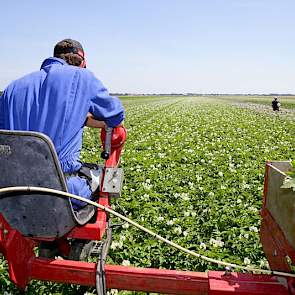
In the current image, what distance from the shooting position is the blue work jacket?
112 inches

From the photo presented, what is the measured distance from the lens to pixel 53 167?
262 cm

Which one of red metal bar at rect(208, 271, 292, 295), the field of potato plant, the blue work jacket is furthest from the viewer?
the field of potato plant

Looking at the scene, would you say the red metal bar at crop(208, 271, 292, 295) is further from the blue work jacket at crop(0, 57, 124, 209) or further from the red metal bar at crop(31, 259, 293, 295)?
the blue work jacket at crop(0, 57, 124, 209)

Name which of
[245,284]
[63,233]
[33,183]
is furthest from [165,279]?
[33,183]

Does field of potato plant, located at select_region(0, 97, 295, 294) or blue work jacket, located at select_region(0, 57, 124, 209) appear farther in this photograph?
field of potato plant, located at select_region(0, 97, 295, 294)

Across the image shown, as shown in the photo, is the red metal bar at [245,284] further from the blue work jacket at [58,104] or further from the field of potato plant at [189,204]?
the field of potato plant at [189,204]

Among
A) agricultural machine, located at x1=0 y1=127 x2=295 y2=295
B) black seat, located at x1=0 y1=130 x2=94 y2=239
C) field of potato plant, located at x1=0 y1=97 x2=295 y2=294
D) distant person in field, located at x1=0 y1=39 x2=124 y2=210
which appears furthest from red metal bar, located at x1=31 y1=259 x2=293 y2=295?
field of potato plant, located at x1=0 y1=97 x2=295 y2=294

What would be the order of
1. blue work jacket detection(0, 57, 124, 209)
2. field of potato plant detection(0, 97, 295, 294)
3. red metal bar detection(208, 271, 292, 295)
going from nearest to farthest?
red metal bar detection(208, 271, 292, 295)
blue work jacket detection(0, 57, 124, 209)
field of potato plant detection(0, 97, 295, 294)

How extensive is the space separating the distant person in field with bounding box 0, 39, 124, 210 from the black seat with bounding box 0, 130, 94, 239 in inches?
13.5

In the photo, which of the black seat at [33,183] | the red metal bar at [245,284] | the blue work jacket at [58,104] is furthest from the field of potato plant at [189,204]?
the red metal bar at [245,284]

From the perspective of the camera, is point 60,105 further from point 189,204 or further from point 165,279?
point 189,204

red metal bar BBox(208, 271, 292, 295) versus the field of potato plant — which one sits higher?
red metal bar BBox(208, 271, 292, 295)

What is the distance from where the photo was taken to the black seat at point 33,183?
100 inches

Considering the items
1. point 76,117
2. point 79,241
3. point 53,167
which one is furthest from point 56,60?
point 79,241
